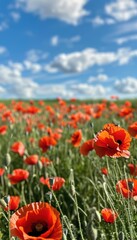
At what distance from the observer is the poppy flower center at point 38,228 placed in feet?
5.03

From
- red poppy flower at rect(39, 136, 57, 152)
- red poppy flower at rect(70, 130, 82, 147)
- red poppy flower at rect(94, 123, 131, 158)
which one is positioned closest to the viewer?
red poppy flower at rect(94, 123, 131, 158)

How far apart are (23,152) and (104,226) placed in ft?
5.78

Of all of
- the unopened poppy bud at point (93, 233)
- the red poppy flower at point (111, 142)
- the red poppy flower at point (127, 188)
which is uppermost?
the red poppy flower at point (111, 142)

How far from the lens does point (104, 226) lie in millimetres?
2742

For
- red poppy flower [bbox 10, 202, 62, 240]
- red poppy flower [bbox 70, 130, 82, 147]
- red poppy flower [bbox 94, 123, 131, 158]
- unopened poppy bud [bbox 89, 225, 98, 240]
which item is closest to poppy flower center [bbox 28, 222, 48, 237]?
red poppy flower [bbox 10, 202, 62, 240]

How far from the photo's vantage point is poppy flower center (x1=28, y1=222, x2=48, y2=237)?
153 centimetres

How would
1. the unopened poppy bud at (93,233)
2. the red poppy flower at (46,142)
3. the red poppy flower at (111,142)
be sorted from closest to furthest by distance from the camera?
the unopened poppy bud at (93,233) → the red poppy flower at (111,142) → the red poppy flower at (46,142)

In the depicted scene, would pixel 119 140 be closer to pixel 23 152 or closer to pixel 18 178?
pixel 18 178

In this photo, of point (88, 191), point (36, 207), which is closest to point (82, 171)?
point (88, 191)

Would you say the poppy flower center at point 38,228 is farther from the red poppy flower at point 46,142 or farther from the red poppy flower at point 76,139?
the red poppy flower at point 46,142

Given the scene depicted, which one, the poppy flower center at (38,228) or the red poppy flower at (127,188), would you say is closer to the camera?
the poppy flower center at (38,228)

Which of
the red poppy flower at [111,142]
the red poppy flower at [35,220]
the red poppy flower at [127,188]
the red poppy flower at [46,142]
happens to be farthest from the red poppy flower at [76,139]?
the red poppy flower at [35,220]

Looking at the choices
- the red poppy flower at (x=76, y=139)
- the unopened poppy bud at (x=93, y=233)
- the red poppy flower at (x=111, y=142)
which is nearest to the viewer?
the unopened poppy bud at (x=93, y=233)

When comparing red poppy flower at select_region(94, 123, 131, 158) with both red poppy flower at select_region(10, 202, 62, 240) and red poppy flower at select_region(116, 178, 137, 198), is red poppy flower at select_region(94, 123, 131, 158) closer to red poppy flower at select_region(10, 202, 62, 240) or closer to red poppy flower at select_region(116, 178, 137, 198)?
red poppy flower at select_region(116, 178, 137, 198)
